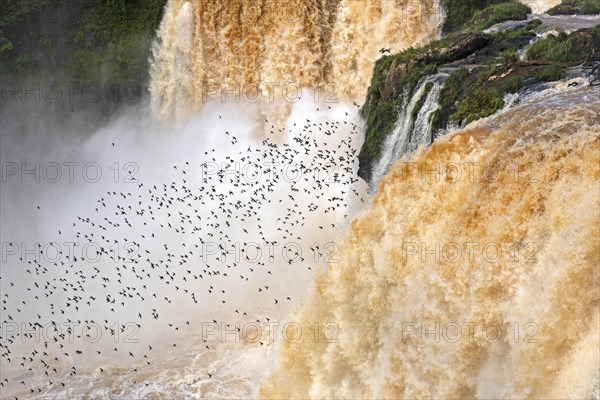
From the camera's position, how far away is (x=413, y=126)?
12.7 metres

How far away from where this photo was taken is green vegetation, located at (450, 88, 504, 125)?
35.4ft

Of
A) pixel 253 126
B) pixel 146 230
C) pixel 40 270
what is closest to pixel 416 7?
pixel 253 126

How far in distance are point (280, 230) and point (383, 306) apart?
316 inches

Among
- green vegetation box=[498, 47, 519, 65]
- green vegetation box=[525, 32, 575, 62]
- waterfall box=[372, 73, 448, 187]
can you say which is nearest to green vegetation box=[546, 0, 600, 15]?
green vegetation box=[525, 32, 575, 62]

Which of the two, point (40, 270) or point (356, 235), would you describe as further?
point (40, 270)

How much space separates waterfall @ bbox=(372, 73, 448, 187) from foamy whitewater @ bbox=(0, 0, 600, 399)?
55 mm

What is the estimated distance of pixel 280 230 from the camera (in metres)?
17.4

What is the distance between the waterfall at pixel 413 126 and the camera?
12250 millimetres

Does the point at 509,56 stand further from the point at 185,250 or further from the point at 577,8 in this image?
the point at 185,250

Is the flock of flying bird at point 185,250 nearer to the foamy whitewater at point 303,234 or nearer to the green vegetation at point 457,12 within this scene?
the foamy whitewater at point 303,234

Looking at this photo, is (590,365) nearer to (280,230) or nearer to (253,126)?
(280,230)

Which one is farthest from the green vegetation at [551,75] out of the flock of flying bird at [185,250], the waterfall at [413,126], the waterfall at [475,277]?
the flock of flying bird at [185,250]

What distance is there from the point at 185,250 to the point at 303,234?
3.06 m

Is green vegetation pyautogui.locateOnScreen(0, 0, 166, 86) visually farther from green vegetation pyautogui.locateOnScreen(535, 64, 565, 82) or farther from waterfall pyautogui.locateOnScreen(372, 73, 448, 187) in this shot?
green vegetation pyautogui.locateOnScreen(535, 64, 565, 82)
